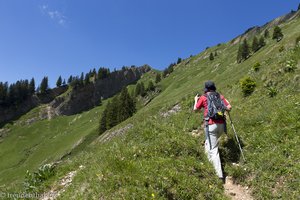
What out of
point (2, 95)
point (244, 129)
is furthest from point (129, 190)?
point (2, 95)

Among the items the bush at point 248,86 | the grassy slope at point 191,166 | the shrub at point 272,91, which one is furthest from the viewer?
the bush at point 248,86

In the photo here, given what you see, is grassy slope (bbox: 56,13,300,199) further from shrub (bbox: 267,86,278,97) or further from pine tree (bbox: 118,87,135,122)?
pine tree (bbox: 118,87,135,122)

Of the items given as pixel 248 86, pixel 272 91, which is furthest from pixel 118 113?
pixel 272 91

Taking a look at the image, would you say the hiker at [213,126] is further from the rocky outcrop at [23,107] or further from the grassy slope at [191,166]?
the rocky outcrop at [23,107]

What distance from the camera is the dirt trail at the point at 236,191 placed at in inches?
358

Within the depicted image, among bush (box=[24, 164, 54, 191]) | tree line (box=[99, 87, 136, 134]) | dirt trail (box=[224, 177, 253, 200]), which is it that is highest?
tree line (box=[99, 87, 136, 134])

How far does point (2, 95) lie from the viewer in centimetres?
17738

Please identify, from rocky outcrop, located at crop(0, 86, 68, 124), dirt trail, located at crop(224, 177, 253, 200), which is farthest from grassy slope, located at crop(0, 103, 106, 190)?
dirt trail, located at crop(224, 177, 253, 200)

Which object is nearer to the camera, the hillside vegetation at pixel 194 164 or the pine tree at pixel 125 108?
the hillside vegetation at pixel 194 164

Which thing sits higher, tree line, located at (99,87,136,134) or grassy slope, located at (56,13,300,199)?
tree line, located at (99,87,136,134)

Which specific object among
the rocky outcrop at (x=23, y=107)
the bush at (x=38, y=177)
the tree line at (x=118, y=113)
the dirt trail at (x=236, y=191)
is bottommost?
A: the dirt trail at (x=236, y=191)

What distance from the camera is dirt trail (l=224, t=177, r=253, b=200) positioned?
9.09 m

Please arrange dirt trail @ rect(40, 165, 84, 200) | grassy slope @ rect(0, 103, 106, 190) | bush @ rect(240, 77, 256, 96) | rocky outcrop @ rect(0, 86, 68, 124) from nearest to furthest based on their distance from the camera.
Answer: dirt trail @ rect(40, 165, 84, 200), bush @ rect(240, 77, 256, 96), grassy slope @ rect(0, 103, 106, 190), rocky outcrop @ rect(0, 86, 68, 124)

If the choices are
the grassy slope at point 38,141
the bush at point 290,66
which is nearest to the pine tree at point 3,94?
the grassy slope at point 38,141
